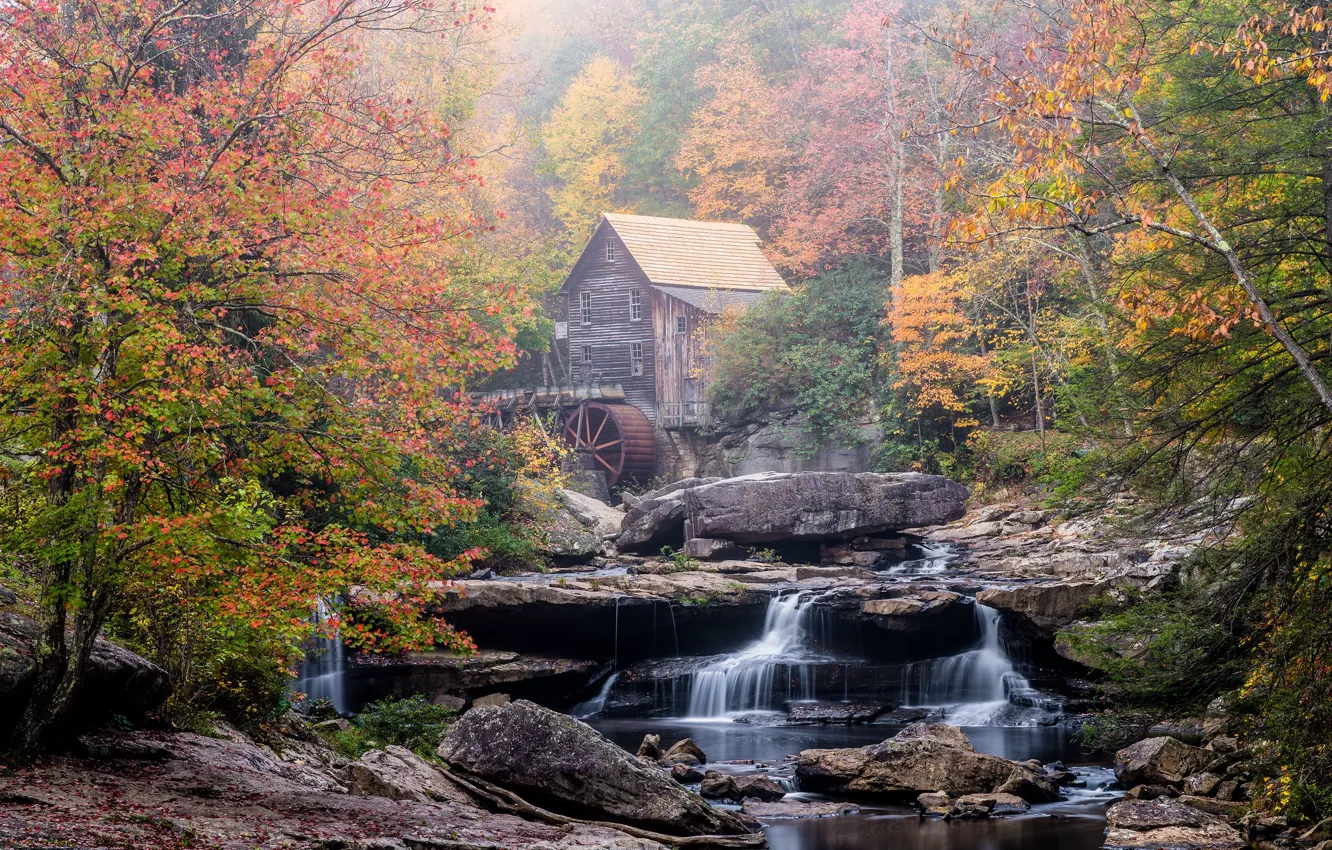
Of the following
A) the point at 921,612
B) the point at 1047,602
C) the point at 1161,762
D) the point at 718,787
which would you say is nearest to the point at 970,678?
the point at 921,612

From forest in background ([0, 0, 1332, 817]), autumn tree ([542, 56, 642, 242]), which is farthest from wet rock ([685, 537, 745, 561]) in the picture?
autumn tree ([542, 56, 642, 242])

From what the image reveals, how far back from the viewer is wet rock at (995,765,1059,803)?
11180 millimetres

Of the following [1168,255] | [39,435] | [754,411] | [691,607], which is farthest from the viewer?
[754,411]

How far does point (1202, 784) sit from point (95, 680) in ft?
32.3

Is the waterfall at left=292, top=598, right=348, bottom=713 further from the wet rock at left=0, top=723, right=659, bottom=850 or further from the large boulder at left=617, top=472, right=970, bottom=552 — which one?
the large boulder at left=617, top=472, right=970, bottom=552

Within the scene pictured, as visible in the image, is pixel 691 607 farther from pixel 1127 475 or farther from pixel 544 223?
pixel 544 223

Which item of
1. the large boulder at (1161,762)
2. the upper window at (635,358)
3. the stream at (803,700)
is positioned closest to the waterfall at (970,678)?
the stream at (803,700)

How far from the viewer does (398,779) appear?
829 cm

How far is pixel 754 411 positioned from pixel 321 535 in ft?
88.8

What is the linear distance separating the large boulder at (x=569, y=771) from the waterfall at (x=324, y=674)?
752 centimetres

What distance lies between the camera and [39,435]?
287 inches

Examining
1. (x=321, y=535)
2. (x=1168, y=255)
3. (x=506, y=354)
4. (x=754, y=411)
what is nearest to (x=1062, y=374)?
(x=754, y=411)

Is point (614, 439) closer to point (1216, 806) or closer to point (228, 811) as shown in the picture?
point (1216, 806)

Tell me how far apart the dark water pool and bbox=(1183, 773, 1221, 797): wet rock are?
766 millimetres
